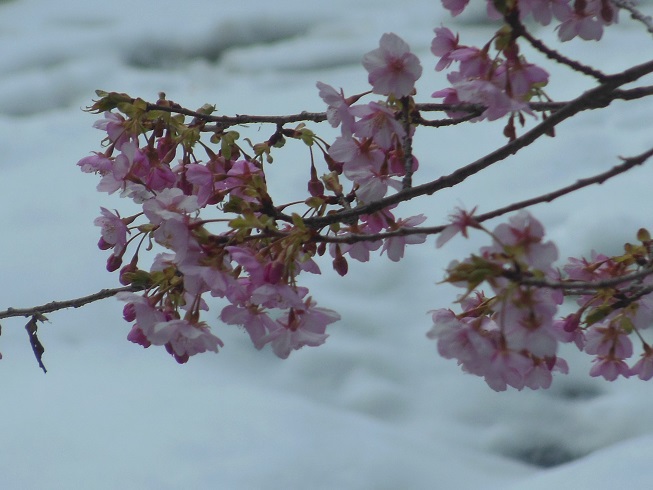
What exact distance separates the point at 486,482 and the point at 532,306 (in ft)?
5.06

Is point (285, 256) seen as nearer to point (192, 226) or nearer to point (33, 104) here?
point (192, 226)

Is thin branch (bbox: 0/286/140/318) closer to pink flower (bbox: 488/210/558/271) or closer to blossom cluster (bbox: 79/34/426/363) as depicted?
blossom cluster (bbox: 79/34/426/363)

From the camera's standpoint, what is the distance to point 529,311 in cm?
47

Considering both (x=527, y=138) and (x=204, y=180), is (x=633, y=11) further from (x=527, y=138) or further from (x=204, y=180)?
(x=204, y=180)

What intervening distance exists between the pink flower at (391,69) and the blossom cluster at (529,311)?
0.45ft

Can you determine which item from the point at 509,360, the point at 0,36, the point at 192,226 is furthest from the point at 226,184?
the point at 0,36

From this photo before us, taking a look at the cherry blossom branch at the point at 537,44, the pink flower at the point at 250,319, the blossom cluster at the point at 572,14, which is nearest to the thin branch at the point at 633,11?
the blossom cluster at the point at 572,14

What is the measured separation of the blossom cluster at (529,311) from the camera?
46 cm

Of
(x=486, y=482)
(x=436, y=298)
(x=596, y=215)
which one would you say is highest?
(x=596, y=215)

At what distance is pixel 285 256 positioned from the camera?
0.54 m

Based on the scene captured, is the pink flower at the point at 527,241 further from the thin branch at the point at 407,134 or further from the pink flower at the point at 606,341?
the pink flower at the point at 606,341

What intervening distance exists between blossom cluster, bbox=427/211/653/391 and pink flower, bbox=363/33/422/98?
138mm

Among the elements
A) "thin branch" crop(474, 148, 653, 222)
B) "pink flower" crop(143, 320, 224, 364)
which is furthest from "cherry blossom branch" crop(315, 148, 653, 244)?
"pink flower" crop(143, 320, 224, 364)

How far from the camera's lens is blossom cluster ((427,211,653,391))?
46 cm
